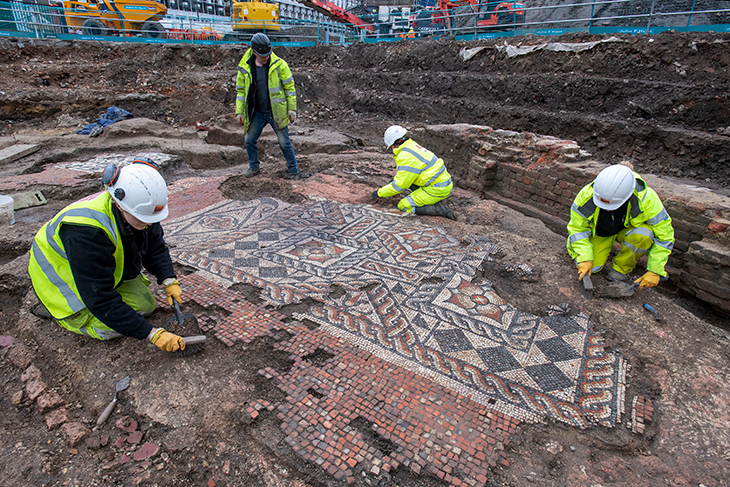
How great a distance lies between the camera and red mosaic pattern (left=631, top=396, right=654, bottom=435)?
7.33ft

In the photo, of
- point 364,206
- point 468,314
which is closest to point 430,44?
point 364,206

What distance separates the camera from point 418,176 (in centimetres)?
482

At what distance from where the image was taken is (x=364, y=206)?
5.15 meters

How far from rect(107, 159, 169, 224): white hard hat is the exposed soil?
0.85m

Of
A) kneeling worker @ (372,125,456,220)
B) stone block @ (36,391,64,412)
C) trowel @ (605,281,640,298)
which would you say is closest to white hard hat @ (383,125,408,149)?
kneeling worker @ (372,125,456,220)

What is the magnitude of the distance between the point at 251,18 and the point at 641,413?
16940 mm

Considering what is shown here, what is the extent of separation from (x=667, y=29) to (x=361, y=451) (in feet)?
38.3

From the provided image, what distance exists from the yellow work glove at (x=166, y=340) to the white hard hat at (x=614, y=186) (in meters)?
3.43

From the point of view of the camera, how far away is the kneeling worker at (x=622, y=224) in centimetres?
330

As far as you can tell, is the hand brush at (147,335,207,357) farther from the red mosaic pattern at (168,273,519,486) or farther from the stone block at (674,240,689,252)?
the stone block at (674,240,689,252)

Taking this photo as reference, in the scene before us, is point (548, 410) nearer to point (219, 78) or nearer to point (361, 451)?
point (361, 451)

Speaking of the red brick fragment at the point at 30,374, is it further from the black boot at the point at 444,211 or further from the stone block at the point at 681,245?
the stone block at the point at 681,245

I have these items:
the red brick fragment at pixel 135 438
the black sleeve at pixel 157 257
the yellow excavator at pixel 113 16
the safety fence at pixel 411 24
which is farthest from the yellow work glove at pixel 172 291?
the yellow excavator at pixel 113 16

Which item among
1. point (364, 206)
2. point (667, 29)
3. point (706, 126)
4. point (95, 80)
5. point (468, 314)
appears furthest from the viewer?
point (95, 80)
